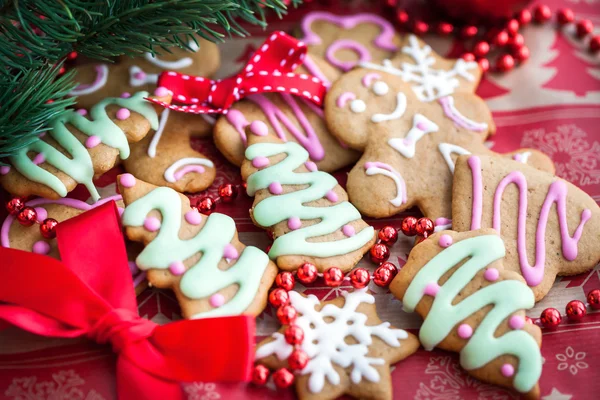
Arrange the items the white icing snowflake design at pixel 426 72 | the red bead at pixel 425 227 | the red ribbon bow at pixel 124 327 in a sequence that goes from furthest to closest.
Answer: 1. the white icing snowflake design at pixel 426 72
2. the red bead at pixel 425 227
3. the red ribbon bow at pixel 124 327

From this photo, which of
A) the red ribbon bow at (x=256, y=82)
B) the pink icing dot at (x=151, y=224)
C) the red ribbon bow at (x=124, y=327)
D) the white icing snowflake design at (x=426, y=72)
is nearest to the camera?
the red ribbon bow at (x=124, y=327)

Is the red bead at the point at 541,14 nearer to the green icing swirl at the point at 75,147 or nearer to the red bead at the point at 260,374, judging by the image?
the green icing swirl at the point at 75,147

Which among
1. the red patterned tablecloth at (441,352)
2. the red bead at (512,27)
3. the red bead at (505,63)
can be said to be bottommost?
the red patterned tablecloth at (441,352)

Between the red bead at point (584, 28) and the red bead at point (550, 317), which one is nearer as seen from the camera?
the red bead at point (550, 317)

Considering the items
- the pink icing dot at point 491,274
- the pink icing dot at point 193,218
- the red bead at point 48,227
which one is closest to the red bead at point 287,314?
the pink icing dot at point 193,218

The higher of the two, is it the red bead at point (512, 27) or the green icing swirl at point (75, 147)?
the red bead at point (512, 27)

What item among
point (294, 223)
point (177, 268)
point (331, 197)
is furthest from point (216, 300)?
point (331, 197)

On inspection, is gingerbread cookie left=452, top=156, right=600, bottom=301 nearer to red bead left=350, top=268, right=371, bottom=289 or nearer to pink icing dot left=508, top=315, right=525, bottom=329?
pink icing dot left=508, top=315, right=525, bottom=329

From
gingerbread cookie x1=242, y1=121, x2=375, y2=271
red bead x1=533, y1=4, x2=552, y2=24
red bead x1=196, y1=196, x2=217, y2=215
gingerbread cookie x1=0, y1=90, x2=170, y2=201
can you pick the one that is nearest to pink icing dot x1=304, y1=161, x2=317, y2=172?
gingerbread cookie x1=242, y1=121, x2=375, y2=271
